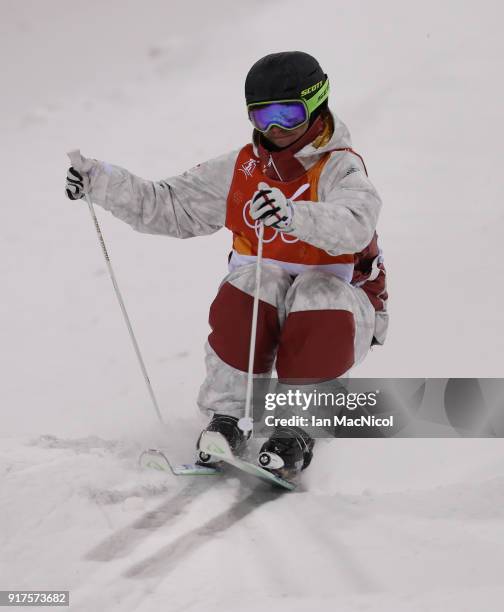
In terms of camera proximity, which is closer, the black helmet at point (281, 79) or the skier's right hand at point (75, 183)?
the black helmet at point (281, 79)

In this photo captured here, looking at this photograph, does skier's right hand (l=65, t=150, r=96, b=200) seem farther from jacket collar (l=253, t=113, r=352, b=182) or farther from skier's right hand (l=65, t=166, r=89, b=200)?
jacket collar (l=253, t=113, r=352, b=182)

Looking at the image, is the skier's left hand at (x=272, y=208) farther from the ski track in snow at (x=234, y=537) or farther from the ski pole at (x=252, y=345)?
the ski track in snow at (x=234, y=537)

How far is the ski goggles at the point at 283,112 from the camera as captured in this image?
2449 mm

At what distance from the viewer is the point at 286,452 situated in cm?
240

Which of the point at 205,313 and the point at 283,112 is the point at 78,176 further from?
the point at 205,313

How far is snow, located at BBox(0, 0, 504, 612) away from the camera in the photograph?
184cm

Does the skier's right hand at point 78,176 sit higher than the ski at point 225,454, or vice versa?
the skier's right hand at point 78,176

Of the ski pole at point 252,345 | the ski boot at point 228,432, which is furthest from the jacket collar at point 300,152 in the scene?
the ski boot at point 228,432

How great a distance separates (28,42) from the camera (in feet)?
21.7

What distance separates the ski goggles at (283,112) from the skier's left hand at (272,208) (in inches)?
12.9

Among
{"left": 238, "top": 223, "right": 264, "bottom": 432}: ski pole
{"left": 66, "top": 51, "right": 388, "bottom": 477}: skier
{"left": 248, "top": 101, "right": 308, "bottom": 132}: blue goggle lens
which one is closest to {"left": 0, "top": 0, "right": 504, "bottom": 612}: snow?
{"left": 238, "top": 223, "right": 264, "bottom": 432}: ski pole

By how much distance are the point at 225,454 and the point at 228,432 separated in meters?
0.20

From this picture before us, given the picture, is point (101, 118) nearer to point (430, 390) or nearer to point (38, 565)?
point (430, 390)

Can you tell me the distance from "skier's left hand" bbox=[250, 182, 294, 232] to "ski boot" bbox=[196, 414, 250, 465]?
61 centimetres
